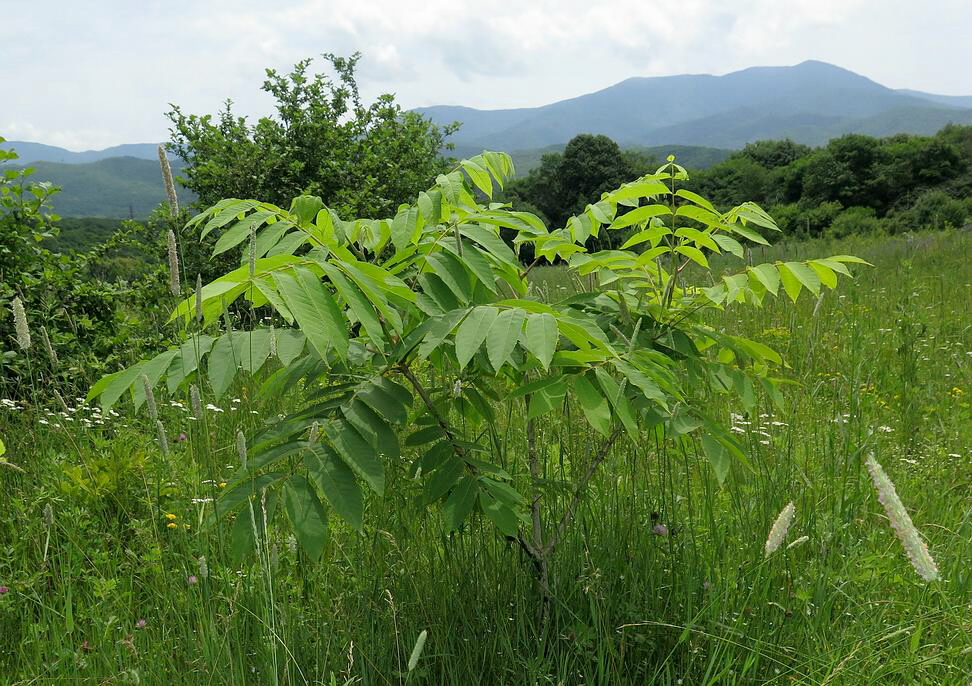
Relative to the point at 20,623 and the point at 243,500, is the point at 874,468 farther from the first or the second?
the point at 20,623

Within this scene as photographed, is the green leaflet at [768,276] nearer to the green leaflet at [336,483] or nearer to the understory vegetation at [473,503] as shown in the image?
the understory vegetation at [473,503]

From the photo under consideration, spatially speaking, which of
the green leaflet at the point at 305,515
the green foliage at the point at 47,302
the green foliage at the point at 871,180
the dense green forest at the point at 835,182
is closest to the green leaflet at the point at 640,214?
the green leaflet at the point at 305,515

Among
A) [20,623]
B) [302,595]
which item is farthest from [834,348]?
[20,623]

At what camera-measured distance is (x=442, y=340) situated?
4.16ft

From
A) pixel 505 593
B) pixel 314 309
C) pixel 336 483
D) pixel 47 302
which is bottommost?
pixel 505 593

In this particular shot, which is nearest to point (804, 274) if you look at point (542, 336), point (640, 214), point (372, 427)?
point (640, 214)

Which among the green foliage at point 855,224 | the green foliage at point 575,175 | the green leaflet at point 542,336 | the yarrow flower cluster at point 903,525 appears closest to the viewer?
the yarrow flower cluster at point 903,525

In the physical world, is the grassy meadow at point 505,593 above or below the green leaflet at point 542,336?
below

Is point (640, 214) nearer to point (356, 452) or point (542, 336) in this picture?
point (542, 336)

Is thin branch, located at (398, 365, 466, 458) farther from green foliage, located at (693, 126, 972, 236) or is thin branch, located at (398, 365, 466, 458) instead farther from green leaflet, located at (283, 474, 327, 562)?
green foliage, located at (693, 126, 972, 236)

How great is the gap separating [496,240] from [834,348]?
3.91 metres

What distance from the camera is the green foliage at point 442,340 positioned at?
1264mm

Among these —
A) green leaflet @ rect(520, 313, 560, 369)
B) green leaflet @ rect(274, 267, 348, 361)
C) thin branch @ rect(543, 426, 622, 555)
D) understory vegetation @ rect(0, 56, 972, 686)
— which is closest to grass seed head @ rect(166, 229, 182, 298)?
understory vegetation @ rect(0, 56, 972, 686)

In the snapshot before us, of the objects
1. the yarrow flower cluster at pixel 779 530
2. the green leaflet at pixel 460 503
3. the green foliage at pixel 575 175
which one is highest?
the green foliage at pixel 575 175
